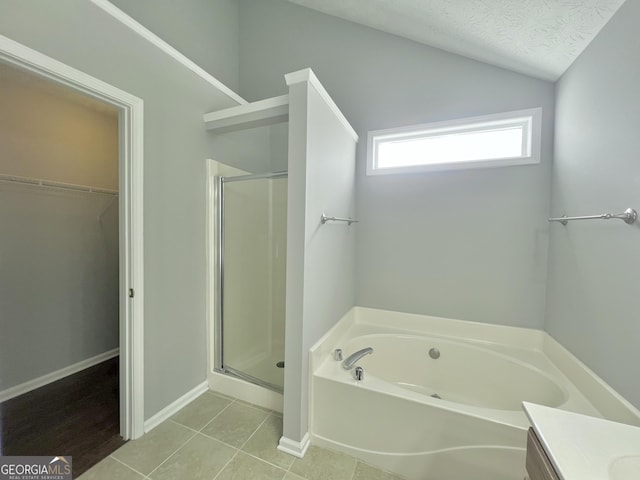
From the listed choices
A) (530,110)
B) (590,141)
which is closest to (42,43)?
(590,141)

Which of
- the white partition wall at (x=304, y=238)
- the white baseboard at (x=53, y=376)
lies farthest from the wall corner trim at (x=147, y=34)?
the white baseboard at (x=53, y=376)

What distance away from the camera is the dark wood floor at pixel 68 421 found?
4.68 ft

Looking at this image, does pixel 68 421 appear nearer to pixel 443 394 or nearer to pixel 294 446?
pixel 294 446

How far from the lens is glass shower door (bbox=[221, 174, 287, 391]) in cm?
212

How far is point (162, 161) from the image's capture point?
5.34 feet

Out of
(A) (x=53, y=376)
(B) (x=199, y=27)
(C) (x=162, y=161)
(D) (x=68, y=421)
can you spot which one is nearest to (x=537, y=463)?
(C) (x=162, y=161)

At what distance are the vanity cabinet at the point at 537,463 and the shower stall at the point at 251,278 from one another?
1575 millimetres

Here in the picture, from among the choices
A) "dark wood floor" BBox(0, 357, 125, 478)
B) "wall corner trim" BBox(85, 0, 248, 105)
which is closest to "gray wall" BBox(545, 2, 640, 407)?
"wall corner trim" BBox(85, 0, 248, 105)

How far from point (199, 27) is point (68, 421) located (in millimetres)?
3191

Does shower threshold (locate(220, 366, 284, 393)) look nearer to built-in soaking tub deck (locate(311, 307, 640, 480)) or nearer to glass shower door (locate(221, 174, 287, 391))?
glass shower door (locate(221, 174, 287, 391))

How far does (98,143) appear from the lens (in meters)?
2.42

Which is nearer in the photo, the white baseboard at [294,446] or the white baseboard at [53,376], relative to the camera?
the white baseboard at [294,446]

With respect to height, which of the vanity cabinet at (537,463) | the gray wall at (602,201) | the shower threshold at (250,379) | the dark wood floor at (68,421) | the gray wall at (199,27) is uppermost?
the gray wall at (199,27)

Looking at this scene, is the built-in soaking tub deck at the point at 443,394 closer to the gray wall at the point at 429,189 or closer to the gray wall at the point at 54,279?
the gray wall at the point at 429,189
